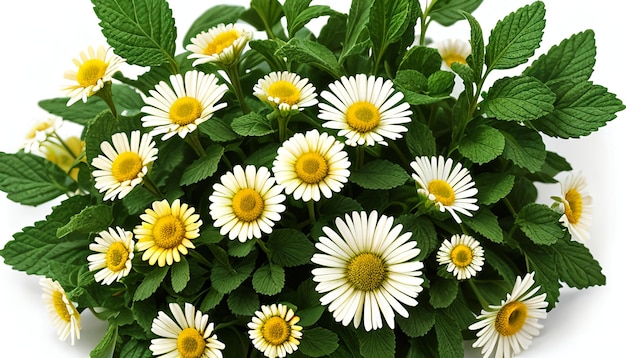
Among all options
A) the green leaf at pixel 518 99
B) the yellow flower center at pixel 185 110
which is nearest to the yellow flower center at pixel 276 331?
the yellow flower center at pixel 185 110

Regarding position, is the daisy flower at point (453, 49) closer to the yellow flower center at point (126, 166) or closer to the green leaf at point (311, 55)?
the green leaf at point (311, 55)

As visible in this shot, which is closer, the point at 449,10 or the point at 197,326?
the point at 197,326

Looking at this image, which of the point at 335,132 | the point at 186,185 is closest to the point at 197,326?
the point at 186,185

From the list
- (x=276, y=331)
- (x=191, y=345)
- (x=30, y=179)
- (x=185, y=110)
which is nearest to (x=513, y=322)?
(x=276, y=331)

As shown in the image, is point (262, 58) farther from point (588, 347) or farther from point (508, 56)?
point (588, 347)

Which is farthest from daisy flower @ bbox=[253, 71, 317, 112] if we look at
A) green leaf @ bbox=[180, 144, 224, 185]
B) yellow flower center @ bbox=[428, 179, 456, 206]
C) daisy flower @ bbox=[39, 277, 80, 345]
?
daisy flower @ bbox=[39, 277, 80, 345]
